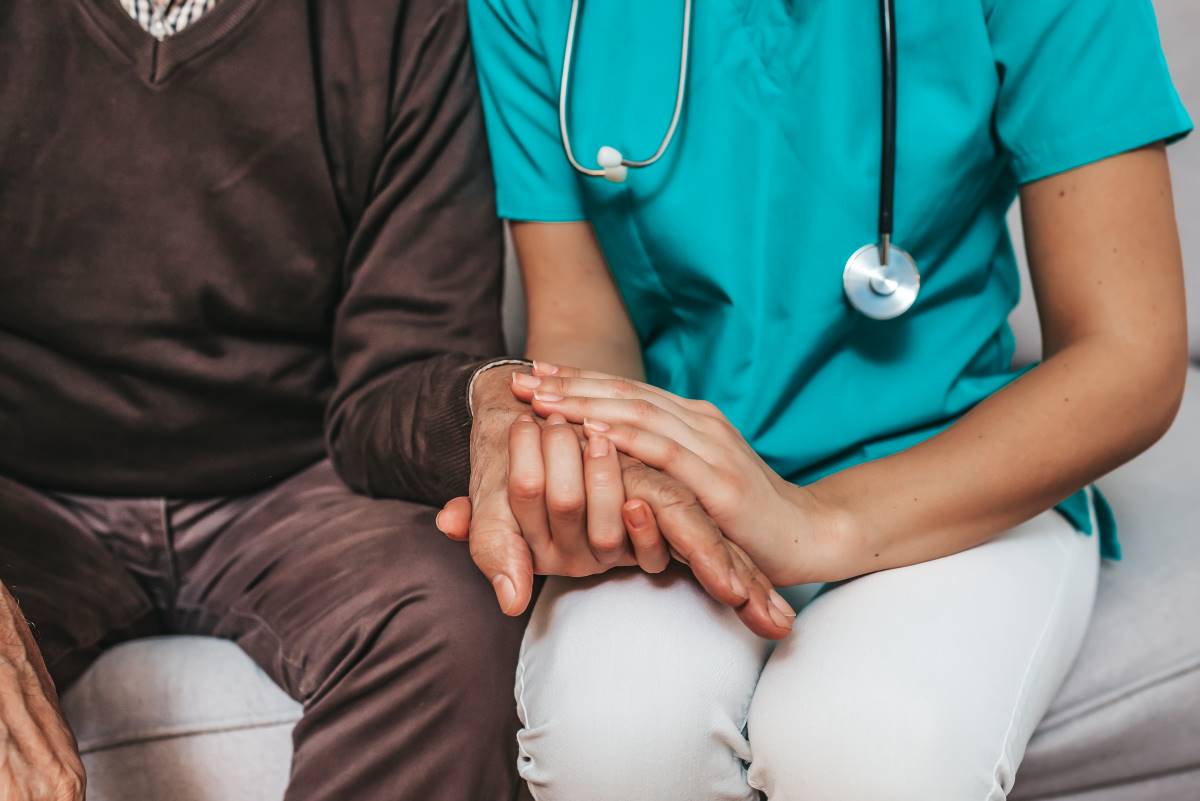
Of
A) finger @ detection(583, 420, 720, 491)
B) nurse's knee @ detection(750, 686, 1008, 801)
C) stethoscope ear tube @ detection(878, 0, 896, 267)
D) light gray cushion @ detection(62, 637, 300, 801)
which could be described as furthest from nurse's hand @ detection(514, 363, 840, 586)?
light gray cushion @ detection(62, 637, 300, 801)

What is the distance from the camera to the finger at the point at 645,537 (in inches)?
29.4

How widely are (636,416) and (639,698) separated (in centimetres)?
20

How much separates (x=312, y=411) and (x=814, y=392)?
514mm

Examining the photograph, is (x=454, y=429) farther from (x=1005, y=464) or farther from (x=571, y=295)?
(x=1005, y=464)

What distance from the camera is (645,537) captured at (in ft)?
2.49

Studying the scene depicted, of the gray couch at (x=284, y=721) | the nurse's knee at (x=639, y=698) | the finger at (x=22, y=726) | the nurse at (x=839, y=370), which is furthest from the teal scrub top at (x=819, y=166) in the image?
the finger at (x=22, y=726)

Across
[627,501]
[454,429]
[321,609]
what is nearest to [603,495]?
[627,501]

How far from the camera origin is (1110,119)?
2.82ft

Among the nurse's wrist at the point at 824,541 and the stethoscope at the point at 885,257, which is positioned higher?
the stethoscope at the point at 885,257

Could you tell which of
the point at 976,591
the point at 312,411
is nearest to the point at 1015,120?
the point at 976,591

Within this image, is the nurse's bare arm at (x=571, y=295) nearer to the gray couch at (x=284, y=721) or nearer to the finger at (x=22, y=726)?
the gray couch at (x=284, y=721)

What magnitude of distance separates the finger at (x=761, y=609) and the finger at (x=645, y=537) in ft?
0.15

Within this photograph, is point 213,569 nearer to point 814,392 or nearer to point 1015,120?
point 814,392

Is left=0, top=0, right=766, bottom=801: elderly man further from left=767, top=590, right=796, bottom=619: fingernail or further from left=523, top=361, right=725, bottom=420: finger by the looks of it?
left=767, top=590, right=796, bottom=619: fingernail
